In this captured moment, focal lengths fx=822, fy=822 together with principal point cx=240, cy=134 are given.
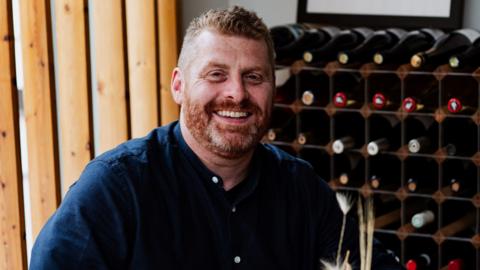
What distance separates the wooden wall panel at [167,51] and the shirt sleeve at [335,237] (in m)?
1.34

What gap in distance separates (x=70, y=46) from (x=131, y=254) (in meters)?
1.12

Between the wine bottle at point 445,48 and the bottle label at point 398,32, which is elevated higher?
the bottle label at point 398,32

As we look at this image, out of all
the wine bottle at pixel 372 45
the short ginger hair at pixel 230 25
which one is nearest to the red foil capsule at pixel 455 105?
the wine bottle at pixel 372 45

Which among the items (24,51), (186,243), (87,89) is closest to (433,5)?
(87,89)

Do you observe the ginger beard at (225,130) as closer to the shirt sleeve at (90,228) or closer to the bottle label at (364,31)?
the shirt sleeve at (90,228)

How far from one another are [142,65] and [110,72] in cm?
21

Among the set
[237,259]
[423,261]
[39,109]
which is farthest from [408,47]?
[237,259]

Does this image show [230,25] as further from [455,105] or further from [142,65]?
[142,65]

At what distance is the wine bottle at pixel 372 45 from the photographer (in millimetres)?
2854

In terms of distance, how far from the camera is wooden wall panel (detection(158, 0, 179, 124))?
124 inches

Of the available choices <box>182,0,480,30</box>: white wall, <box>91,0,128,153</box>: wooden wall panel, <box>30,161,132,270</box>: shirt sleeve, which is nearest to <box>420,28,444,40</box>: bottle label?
<box>182,0,480,30</box>: white wall

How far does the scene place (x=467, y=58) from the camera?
272 centimetres

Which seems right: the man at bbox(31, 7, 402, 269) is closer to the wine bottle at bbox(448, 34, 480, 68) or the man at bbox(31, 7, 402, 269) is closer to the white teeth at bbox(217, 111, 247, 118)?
the white teeth at bbox(217, 111, 247, 118)

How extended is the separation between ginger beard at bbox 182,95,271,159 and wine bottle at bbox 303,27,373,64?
48.7 inches
